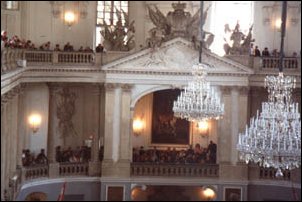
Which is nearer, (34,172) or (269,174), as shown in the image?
(34,172)

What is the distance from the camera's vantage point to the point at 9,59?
23484 mm

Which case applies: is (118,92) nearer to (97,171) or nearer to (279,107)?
(97,171)

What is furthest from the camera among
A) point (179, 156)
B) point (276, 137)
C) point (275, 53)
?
point (275, 53)

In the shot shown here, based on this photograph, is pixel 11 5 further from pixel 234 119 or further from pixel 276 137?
pixel 276 137

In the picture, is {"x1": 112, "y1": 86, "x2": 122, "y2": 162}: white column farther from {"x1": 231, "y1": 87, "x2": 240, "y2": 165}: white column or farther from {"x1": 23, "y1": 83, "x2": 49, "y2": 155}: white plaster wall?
{"x1": 231, "y1": 87, "x2": 240, "y2": 165}: white column

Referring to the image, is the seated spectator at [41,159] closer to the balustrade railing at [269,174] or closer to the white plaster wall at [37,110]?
the white plaster wall at [37,110]

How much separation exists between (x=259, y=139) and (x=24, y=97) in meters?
16.9

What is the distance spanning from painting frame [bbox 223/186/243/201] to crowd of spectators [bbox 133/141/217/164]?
141 cm

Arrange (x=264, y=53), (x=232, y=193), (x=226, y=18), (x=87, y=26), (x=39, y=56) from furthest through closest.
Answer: (x=226, y=18) → (x=87, y=26) → (x=264, y=53) → (x=232, y=193) → (x=39, y=56)

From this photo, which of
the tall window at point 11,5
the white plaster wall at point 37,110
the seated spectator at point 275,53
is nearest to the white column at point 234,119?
the seated spectator at point 275,53

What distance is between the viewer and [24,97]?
3081 centimetres

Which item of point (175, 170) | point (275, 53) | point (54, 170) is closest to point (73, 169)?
point (54, 170)

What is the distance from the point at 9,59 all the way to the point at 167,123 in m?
12.2

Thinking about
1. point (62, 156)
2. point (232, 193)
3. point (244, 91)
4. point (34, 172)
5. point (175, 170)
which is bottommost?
point (232, 193)
